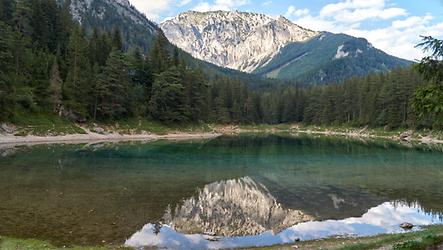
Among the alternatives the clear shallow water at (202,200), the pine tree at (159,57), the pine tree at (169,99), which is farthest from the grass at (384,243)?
the pine tree at (159,57)

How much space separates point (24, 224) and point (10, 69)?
6024cm

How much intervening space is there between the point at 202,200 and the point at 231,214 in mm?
3551

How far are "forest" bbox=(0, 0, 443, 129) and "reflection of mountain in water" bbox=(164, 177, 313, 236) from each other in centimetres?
3208

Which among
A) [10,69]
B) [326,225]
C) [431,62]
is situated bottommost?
[326,225]

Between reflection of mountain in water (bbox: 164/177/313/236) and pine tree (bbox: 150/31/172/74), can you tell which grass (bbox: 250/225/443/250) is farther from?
pine tree (bbox: 150/31/172/74)

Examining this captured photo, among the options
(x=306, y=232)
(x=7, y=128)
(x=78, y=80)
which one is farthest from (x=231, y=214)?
(x=78, y=80)

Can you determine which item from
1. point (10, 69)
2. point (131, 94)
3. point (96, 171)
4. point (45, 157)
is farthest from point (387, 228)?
point (131, 94)

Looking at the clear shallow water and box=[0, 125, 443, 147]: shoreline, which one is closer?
the clear shallow water

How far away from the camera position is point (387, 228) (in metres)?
22.4

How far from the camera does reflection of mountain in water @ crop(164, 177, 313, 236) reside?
2156cm

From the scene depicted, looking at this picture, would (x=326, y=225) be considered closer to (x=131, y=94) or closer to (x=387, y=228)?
(x=387, y=228)

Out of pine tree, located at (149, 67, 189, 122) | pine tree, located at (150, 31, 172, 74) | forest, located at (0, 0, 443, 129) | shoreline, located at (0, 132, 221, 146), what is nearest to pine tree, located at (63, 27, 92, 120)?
forest, located at (0, 0, 443, 129)

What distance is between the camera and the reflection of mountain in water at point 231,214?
21.6 metres

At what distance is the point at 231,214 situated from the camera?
24891 mm
